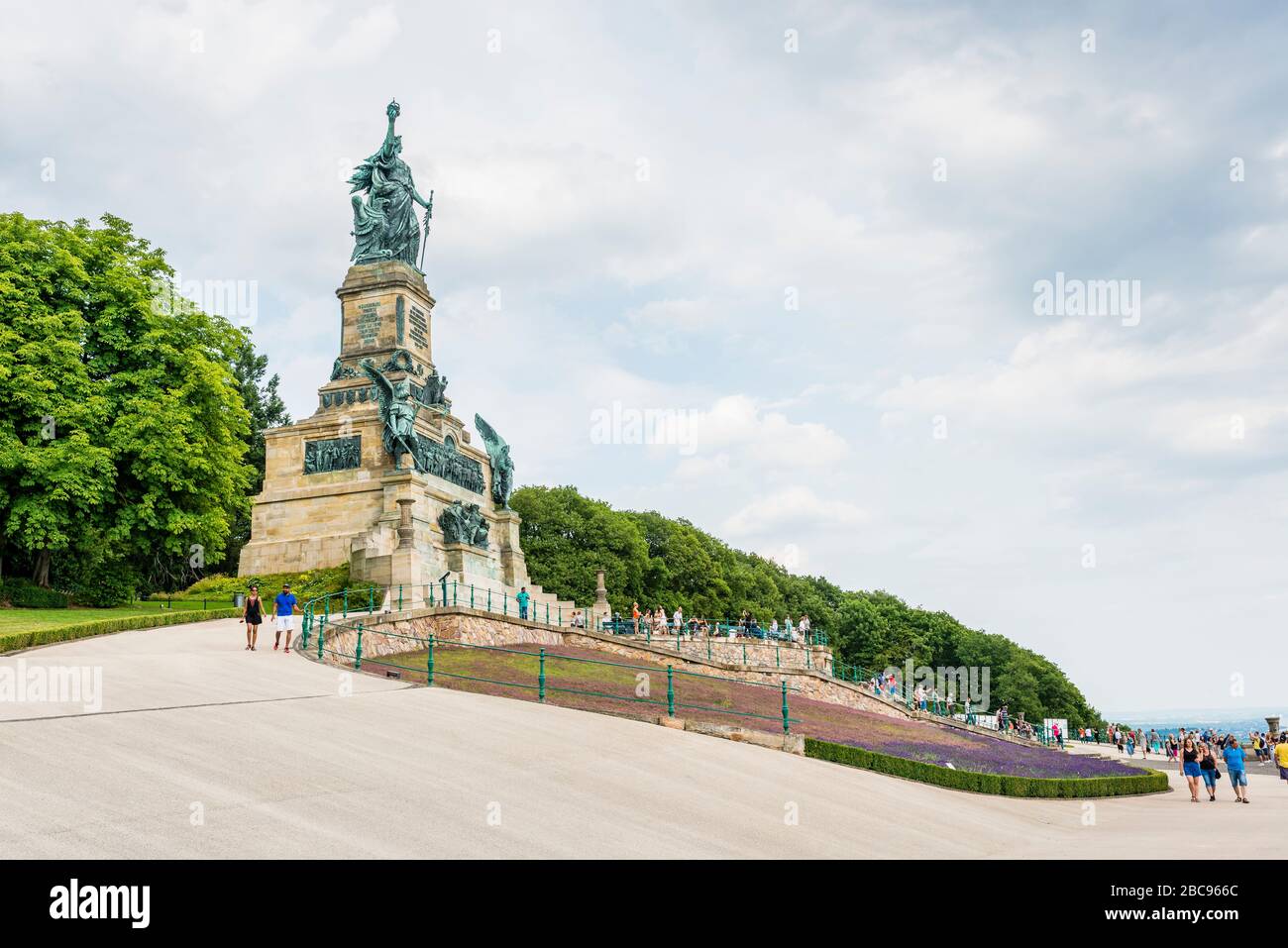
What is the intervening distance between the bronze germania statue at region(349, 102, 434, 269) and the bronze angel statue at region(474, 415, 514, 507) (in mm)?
7434

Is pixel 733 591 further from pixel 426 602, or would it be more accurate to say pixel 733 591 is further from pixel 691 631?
pixel 426 602

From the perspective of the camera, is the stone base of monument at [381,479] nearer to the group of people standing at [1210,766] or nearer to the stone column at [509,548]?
the stone column at [509,548]

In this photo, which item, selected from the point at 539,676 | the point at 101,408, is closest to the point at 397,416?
the point at 101,408

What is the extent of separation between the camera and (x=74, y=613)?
29594mm

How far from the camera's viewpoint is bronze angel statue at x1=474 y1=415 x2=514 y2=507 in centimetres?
4369

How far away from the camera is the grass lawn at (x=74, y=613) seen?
24.0 meters

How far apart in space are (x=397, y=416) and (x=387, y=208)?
11159 mm

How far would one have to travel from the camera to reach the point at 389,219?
4356cm

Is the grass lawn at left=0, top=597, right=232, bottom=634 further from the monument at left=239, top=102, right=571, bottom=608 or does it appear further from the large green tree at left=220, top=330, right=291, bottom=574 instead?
the large green tree at left=220, top=330, right=291, bottom=574

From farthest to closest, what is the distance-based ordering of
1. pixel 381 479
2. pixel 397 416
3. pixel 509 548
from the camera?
pixel 509 548, pixel 397 416, pixel 381 479

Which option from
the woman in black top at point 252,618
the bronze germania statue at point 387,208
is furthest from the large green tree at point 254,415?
the woman in black top at point 252,618

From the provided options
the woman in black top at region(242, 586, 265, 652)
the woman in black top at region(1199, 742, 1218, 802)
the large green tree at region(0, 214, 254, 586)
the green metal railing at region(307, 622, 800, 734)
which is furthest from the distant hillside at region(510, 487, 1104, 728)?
the woman in black top at region(1199, 742, 1218, 802)

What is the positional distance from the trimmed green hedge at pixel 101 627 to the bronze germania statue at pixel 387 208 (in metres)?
17.2

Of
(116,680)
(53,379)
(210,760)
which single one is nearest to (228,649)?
(116,680)
